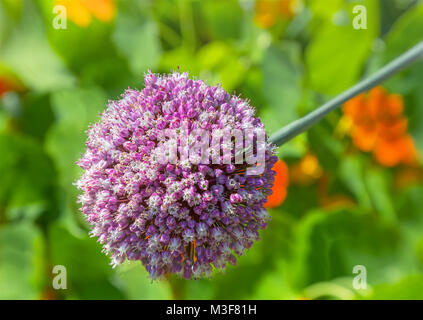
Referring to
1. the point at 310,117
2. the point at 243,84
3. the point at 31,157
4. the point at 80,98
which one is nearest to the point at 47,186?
the point at 31,157

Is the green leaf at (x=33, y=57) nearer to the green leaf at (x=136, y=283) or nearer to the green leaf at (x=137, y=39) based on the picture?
the green leaf at (x=137, y=39)

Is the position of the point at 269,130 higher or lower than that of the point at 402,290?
higher

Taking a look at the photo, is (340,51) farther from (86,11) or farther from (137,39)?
(86,11)

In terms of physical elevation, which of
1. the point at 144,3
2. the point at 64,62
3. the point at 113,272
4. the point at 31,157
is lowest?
the point at 113,272

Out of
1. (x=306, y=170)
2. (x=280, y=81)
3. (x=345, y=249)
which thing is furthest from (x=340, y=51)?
(x=345, y=249)

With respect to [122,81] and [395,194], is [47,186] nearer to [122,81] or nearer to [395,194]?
[122,81]

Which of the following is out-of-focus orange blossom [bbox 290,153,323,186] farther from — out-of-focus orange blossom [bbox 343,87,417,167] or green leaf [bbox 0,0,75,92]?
green leaf [bbox 0,0,75,92]
